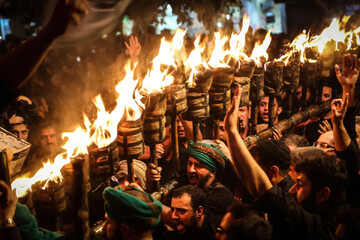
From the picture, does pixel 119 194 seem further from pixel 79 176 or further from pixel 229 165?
pixel 229 165

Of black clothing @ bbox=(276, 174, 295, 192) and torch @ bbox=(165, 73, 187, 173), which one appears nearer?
torch @ bbox=(165, 73, 187, 173)

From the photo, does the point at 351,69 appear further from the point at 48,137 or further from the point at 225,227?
the point at 48,137

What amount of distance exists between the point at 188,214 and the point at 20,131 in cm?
330

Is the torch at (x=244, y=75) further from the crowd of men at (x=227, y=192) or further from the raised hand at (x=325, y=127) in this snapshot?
the raised hand at (x=325, y=127)

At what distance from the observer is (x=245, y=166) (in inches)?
111

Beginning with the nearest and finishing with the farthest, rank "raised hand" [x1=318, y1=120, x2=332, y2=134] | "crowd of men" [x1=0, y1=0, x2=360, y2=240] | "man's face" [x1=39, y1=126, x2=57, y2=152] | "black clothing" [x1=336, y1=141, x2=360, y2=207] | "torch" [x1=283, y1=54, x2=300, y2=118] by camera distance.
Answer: "crowd of men" [x1=0, y1=0, x2=360, y2=240]
"black clothing" [x1=336, y1=141, x2=360, y2=207]
"torch" [x1=283, y1=54, x2=300, y2=118]
"man's face" [x1=39, y1=126, x2=57, y2=152]
"raised hand" [x1=318, y1=120, x2=332, y2=134]

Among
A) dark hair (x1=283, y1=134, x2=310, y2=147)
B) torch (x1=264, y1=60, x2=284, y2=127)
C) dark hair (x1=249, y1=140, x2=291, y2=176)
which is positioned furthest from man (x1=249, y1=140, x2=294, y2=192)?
dark hair (x1=283, y1=134, x2=310, y2=147)

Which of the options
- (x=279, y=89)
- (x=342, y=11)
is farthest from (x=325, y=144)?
(x=342, y=11)

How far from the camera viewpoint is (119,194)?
2.66 metres

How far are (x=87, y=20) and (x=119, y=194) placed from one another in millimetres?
3305

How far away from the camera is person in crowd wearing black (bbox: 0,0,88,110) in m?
1.58

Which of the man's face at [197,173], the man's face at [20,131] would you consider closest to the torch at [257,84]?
the man's face at [197,173]

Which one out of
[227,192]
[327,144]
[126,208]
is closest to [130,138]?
[126,208]

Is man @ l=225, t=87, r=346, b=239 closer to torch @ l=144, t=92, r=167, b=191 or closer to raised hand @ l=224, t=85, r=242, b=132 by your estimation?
raised hand @ l=224, t=85, r=242, b=132
